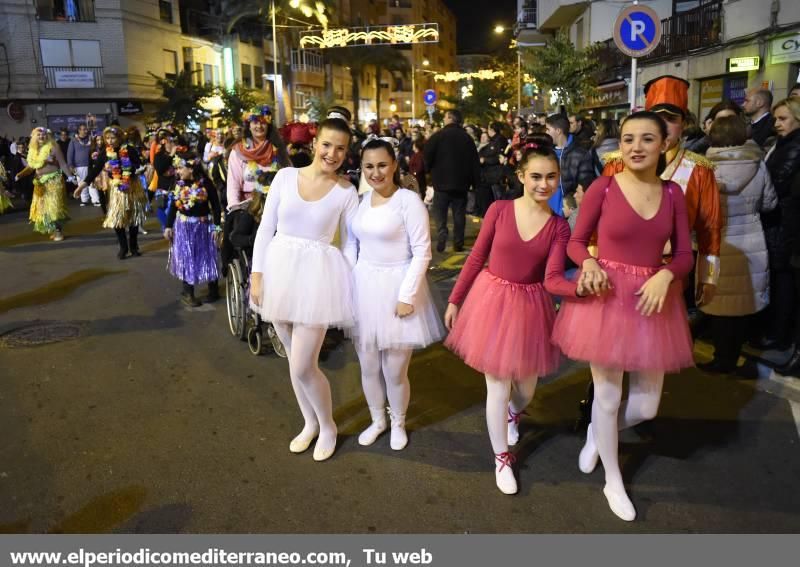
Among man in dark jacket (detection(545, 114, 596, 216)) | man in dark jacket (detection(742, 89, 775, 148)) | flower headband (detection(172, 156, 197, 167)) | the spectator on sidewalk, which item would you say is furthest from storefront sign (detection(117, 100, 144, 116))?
man in dark jacket (detection(742, 89, 775, 148))

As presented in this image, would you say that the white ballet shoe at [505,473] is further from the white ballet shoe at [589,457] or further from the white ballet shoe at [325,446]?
the white ballet shoe at [325,446]

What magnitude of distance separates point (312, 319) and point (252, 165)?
290cm

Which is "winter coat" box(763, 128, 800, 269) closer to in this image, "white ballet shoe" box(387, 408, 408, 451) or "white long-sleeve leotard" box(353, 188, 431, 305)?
Answer: "white long-sleeve leotard" box(353, 188, 431, 305)

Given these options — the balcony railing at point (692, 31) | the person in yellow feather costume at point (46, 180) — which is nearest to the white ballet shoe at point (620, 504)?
the person in yellow feather costume at point (46, 180)

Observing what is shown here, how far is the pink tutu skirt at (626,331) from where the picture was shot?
3.20m

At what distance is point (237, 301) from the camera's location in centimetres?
635

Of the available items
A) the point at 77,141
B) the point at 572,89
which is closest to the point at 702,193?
the point at 572,89

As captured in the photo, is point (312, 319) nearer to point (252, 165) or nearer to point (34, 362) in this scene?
point (252, 165)

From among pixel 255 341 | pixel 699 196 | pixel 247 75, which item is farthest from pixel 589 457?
pixel 247 75

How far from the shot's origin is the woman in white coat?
4.79m

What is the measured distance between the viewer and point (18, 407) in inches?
197

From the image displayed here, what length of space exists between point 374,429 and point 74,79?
3465 centimetres

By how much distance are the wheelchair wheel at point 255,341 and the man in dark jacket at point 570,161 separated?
10.5 feet

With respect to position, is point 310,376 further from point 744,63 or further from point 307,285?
point 744,63
